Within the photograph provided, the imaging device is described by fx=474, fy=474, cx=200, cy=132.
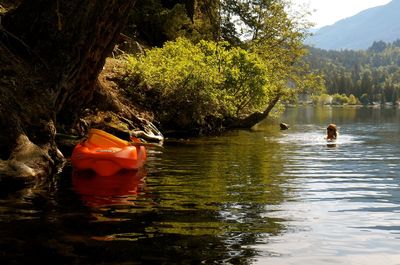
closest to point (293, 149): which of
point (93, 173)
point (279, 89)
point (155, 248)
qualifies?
point (93, 173)

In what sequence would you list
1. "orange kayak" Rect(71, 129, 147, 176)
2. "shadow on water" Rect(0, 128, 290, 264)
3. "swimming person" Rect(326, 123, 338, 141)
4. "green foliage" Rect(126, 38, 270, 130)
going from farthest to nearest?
"swimming person" Rect(326, 123, 338, 141) → "green foliage" Rect(126, 38, 270, 130) → "orange kayak" Rect(71, 129, 147, 176) → "shadow on water" Rect(0, 128, 290, 264)

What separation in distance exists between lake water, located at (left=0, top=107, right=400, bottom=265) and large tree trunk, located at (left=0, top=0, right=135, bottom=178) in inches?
→ 72.2

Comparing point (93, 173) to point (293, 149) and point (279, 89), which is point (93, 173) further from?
point (279, 89)

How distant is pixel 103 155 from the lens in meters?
11.4

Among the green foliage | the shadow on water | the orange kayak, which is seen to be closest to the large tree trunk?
the orange kayak

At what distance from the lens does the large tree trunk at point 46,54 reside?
11492 millimetres

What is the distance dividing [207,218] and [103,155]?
5.02 m

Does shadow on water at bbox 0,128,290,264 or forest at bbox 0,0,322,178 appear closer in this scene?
shadow on water at bbox 0,128,290,264

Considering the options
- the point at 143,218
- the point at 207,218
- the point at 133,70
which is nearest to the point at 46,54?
the point at 143,218

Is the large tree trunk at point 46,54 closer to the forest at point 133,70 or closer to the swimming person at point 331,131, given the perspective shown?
the forest at point 133,70

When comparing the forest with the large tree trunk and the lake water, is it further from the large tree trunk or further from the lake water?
the lake water

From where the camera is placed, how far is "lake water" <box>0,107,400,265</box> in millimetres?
5293

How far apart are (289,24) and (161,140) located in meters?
24.9

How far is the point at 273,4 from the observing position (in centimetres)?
4203
